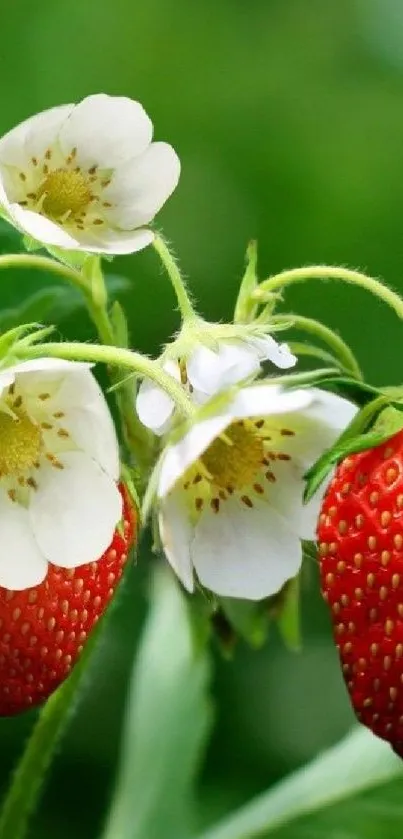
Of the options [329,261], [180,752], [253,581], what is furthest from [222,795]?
[253,581]

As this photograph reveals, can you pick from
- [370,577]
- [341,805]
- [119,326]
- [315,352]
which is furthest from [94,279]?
[341,805]

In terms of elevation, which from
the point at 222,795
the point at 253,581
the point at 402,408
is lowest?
the point at 222,795

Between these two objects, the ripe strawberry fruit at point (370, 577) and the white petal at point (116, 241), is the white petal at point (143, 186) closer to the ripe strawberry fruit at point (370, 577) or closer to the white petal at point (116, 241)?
the white petal at point (116, 241)

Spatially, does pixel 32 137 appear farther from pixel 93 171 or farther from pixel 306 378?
pixel 306 378

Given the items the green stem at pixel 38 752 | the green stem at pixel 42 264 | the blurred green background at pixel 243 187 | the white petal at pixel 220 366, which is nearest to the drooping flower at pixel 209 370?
the white petal at pixel 220 366

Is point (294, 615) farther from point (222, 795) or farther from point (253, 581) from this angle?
point (222, 795)
